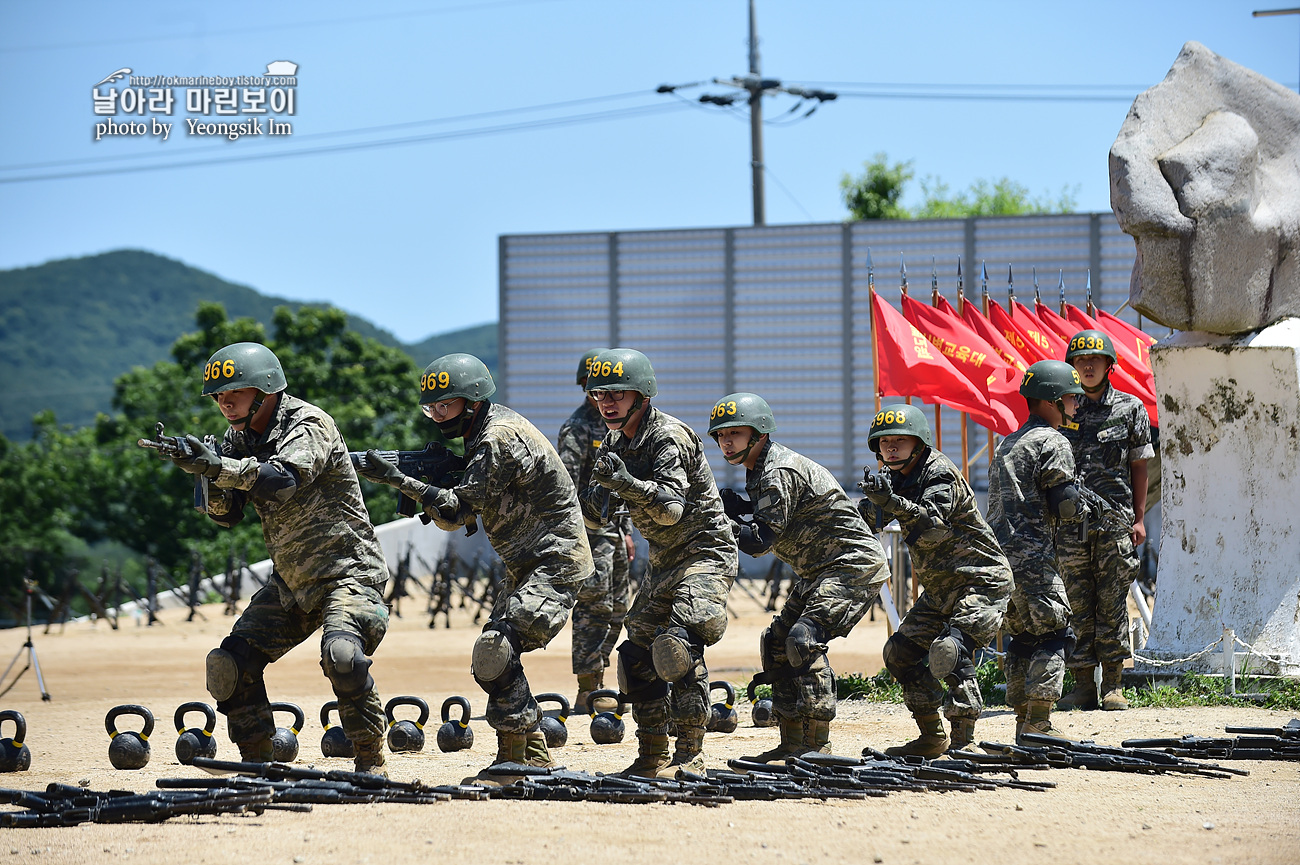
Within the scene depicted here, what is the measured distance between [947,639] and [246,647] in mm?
3695

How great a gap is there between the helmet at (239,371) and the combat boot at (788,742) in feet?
10.9

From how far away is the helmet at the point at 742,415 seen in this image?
8055 millimetres

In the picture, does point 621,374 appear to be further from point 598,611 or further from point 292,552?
point 598,611

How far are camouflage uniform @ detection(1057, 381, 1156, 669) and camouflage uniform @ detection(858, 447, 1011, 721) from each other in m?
2.66

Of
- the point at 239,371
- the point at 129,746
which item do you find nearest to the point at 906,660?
the point at 239,371

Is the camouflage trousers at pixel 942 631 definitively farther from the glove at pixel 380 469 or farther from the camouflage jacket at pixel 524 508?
the glove at pixel 380 469

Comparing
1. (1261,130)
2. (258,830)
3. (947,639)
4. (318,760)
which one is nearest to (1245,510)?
(1261,130)

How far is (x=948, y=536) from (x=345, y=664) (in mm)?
3338

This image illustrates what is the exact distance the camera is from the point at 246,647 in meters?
7.57

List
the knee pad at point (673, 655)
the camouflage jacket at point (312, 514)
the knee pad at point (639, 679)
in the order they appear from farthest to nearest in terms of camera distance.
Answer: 1. the knee pad at point (639, 679)
2. the camouflage jacket at point (312, 514)
3. the knee pad at point (673, 655)

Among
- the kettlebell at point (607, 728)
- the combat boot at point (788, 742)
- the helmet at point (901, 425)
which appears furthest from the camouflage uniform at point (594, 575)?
the helmet at point (901, 425)

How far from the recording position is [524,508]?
25.6 ft

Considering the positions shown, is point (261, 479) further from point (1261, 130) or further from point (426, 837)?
point (1261, 130)

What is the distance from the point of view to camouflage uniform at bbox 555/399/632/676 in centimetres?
1109
